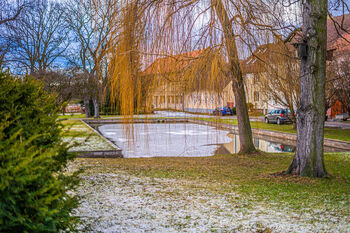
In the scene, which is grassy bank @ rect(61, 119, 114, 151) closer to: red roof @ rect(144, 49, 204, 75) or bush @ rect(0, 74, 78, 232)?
bush @ rect(0, 74, 78, 232)

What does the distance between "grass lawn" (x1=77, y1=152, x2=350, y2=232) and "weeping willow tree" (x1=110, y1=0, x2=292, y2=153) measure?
1527mm

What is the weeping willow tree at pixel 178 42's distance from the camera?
4.42 metres

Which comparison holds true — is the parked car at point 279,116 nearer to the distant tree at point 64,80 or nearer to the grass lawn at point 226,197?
the distant tree at point 64,80

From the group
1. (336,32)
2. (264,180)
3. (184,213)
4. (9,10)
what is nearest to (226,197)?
(184,213)

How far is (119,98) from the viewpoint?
192 inches

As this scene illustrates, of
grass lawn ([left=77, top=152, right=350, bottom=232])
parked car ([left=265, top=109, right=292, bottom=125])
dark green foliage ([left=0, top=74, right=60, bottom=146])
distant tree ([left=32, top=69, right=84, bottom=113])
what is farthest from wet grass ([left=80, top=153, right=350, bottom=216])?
parked car ([left=265, top=109, right=292, bottom=125])

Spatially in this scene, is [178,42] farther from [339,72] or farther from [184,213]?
[339,72]

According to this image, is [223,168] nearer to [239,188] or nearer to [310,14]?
[239,188]

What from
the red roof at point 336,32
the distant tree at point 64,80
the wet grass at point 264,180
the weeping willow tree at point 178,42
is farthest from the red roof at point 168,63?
the distant tree at point 64,80

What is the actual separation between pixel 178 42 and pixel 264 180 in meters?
3.77

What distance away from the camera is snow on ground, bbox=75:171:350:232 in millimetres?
3803

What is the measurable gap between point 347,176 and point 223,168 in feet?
9.58

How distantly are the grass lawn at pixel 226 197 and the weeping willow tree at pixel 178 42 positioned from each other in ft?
5.01

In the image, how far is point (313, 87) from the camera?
6.55 metres
